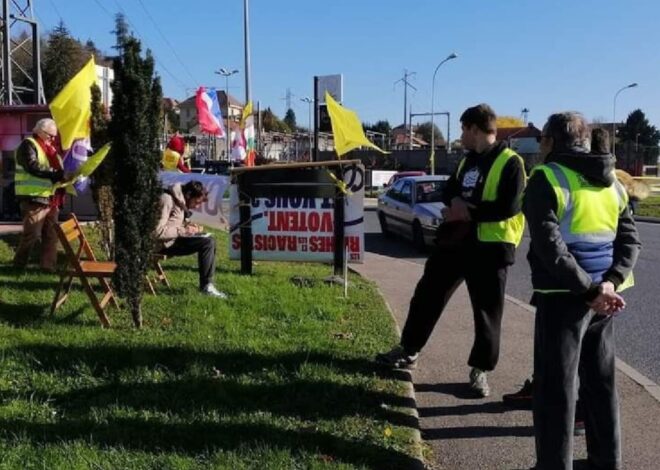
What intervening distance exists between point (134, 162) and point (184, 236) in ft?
7.50

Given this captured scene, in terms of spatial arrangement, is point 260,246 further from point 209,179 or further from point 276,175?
point 209,179

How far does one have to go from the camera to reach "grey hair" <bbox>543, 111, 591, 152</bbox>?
11.8 ft

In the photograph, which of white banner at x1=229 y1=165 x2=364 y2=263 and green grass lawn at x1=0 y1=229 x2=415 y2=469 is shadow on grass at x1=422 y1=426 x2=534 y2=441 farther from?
white banner at x1=229 y1=165 x2=364 y2=263

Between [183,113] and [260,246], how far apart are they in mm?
120373

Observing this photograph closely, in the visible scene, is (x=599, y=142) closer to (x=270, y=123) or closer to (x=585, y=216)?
(x=585, y=216)

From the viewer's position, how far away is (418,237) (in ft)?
49.1

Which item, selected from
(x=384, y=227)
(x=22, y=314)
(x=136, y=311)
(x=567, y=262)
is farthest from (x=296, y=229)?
(x=384, y=227)

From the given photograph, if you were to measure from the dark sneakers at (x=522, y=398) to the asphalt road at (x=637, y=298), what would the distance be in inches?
57.8

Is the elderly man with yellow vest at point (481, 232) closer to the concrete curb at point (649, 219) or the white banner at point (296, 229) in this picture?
the white banner at point (296, 229)

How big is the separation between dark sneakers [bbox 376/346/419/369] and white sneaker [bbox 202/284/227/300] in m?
2.65

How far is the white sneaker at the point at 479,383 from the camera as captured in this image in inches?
204

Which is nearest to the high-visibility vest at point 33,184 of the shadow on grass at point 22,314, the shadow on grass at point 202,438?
the shadow on grass at point 22,314

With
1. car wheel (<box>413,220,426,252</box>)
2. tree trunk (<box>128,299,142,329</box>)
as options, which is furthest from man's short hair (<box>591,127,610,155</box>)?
car wheel (<box>413,220,426,252</box>)

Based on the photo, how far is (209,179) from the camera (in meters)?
13.1
